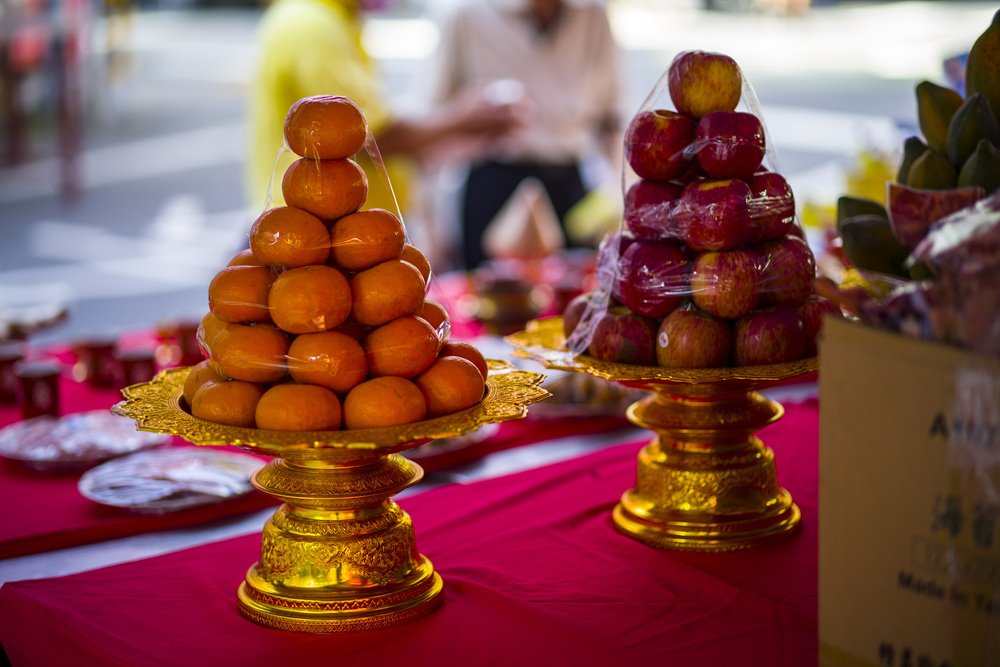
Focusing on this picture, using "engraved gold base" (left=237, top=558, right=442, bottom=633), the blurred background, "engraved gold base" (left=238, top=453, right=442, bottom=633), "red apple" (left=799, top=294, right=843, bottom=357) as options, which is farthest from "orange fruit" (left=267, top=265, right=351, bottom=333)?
the blurred background

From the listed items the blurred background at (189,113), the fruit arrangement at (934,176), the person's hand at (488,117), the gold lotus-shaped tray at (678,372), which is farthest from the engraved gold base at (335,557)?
the person's hand at (488,117)

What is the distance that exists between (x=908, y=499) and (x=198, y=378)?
22.0 inches

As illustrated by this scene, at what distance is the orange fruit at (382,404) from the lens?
0.89 meters

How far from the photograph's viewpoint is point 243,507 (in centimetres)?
120

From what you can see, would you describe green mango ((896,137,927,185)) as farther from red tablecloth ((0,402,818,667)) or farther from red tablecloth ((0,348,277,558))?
red tablecloth ((0,348,277,558))

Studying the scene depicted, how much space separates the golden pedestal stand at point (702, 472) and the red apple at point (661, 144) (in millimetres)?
183

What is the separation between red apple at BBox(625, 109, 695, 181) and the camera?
41.6 inches

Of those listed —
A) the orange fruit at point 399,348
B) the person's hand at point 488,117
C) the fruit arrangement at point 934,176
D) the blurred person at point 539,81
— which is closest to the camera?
the fruit arrangement at point 934,176

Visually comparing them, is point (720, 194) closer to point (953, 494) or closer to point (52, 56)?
point (953, 494)

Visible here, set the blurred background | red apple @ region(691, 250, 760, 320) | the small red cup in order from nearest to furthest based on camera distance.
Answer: red apple @ region(691, 250, 760, 320)
the small red cup
the blurred background

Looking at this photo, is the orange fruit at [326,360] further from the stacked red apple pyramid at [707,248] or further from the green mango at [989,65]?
the green mango at [989,65]

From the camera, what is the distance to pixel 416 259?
979 mm

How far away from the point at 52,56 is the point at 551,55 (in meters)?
3.95

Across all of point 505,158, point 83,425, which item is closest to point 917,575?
point 83,425
